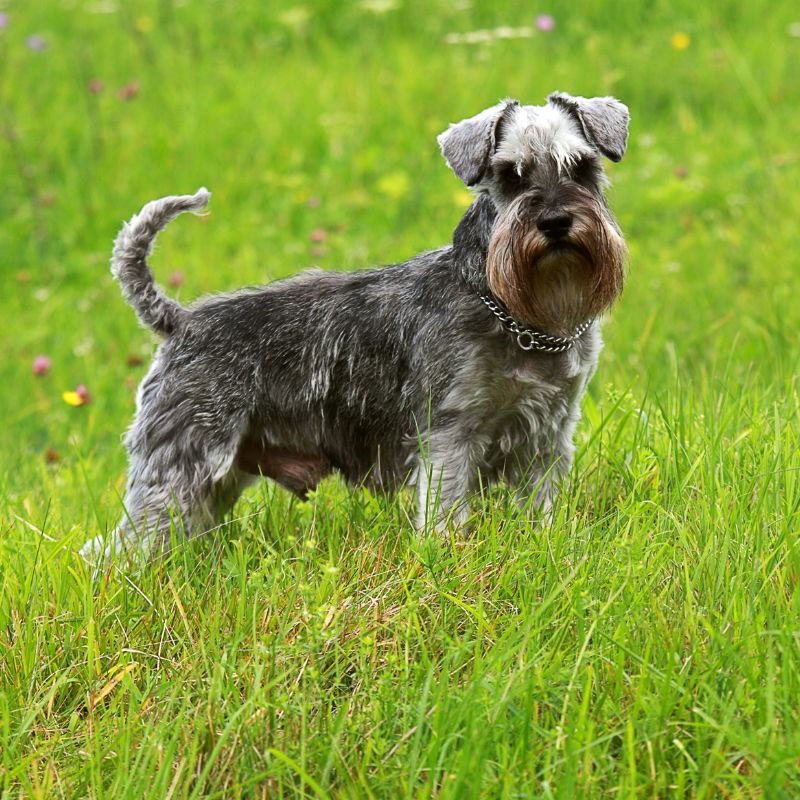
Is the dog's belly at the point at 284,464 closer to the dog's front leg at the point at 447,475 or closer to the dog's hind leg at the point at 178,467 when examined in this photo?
the dog's hind leg at the point at 178,467

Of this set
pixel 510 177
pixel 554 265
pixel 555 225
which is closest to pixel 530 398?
pixel 554 265

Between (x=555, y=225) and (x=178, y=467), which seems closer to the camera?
(x=555, y=225)

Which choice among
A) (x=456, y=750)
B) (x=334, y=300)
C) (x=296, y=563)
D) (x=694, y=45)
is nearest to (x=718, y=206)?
(x=694, y=45)

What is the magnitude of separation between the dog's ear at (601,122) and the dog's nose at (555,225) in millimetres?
471

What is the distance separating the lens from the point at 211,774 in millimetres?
3615

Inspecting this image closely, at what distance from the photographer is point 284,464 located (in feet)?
17.5

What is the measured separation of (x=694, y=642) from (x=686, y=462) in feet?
4.05

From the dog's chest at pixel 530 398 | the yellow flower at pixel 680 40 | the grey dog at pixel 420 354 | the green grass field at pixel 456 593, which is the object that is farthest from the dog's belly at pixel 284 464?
the yellow flower at pixel 680 40

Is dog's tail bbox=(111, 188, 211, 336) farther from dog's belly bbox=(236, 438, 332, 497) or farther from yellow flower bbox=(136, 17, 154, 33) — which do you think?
yellow flower bbox=(136, 17, 154, 33)

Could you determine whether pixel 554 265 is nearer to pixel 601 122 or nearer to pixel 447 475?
pixel 601 122

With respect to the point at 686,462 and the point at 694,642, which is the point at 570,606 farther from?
the point at 686,462

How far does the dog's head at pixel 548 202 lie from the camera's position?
179 inches

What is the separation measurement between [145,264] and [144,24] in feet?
29.8

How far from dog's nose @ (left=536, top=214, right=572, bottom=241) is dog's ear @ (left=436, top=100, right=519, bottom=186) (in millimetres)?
403
